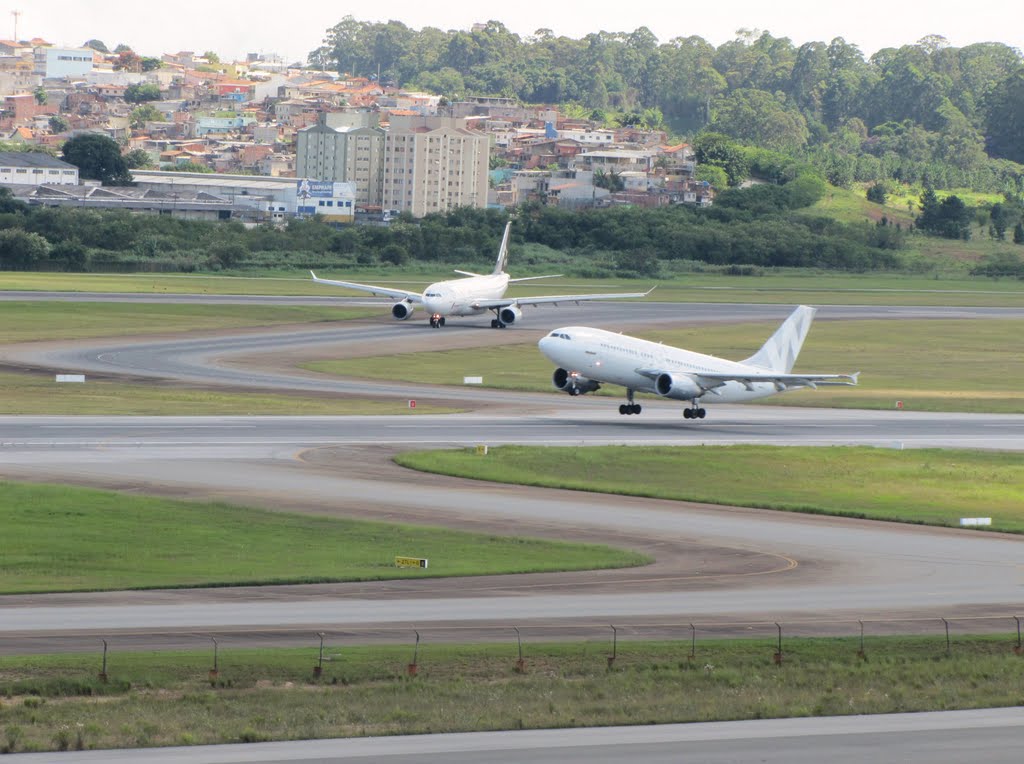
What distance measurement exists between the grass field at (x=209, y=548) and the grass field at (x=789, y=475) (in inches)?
543

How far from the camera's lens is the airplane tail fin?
294 feet

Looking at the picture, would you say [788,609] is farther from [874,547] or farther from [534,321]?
[534,321]

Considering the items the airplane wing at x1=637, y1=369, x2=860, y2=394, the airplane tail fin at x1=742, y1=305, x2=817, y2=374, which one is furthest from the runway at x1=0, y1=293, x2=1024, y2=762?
the airplane tail fin at x1=742, y1=305, x2=817, y2=374

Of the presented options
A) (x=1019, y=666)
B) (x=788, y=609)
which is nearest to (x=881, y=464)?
(x=788, y=609)

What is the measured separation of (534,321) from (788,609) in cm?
10583

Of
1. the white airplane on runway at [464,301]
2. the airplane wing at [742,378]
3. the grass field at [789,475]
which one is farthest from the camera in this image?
the white airplane on runway at [464,301]

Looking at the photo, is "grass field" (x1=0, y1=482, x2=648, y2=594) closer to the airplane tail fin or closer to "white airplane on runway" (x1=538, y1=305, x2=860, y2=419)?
"white airplane on runway" (x1=538, y1=305, x2=860, y2=419)

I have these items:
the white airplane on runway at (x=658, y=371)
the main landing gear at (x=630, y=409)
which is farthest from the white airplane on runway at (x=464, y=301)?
the white airplane on runway at (x=658, y=371)

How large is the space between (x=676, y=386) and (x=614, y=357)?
3830 mm

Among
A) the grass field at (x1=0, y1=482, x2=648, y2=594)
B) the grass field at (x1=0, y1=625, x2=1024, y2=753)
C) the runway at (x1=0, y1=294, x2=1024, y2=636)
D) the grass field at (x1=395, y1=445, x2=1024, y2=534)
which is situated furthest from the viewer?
the grass field at (x1=395, y1=445, x2=1024, y2=534)

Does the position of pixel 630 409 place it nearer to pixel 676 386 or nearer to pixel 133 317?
pixel 676 386

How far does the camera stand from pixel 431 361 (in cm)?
11869

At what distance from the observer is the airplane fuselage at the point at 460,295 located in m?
139

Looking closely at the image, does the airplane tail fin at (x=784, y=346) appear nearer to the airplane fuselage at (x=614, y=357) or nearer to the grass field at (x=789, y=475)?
the airplane fuselage at (x=614, y=357)
